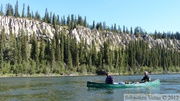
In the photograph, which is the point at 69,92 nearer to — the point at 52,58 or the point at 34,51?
the point at 52,58

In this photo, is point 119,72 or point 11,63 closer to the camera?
point 11,63

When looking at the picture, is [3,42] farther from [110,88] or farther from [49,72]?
[110,88]

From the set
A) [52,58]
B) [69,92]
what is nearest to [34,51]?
[52,58]

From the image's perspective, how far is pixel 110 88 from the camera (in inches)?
2368

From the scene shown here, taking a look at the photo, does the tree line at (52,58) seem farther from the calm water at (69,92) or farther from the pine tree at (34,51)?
the calm water at (69,92)

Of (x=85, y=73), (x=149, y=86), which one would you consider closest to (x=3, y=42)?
(x=85, y=73)

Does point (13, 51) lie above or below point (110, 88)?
above

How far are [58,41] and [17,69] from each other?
150 feet

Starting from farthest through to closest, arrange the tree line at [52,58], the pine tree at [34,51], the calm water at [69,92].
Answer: the pine tree at [34,51], the tree line at [52,58], the calm water at [69,92]

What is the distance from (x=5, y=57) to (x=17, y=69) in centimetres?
2361

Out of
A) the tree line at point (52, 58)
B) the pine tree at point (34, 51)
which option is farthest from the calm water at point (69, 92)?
the pine tree at point (34, 51)

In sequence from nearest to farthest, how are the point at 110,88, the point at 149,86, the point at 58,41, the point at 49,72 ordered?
the point at 110,88
the point at 149,86
the point at 49,72
the point at 58,41

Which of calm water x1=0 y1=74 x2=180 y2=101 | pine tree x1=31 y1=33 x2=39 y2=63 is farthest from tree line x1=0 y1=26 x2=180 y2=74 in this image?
calm water x1=0 y1=74 x2=180 y2=101

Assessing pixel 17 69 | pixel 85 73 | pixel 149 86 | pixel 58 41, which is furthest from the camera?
pixel 58 41
